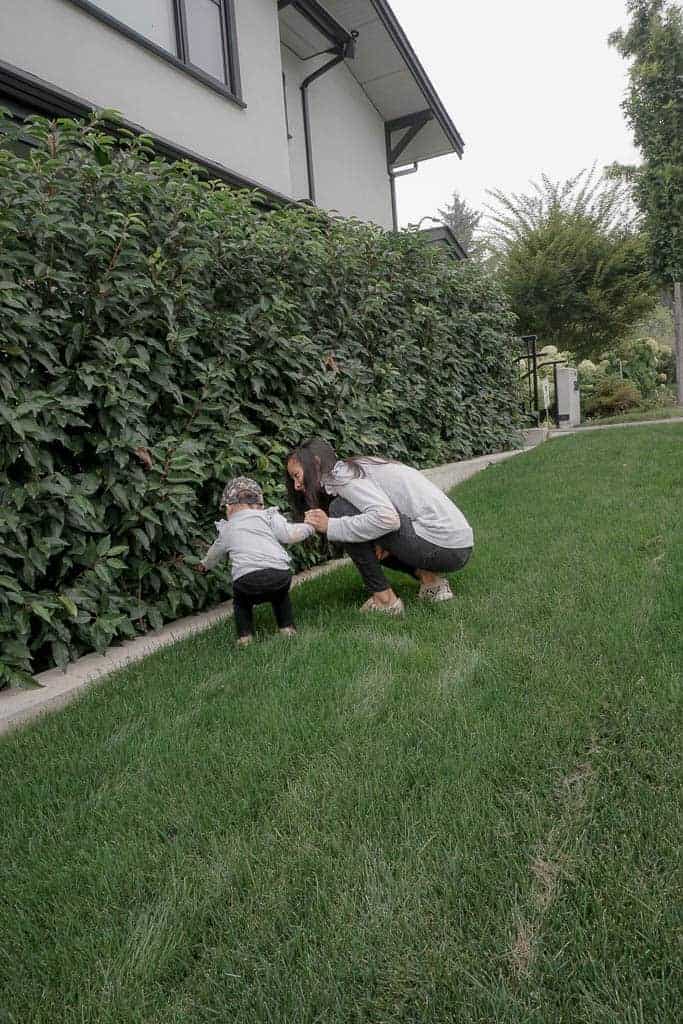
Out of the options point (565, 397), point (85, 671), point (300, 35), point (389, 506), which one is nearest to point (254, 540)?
point (389, 506)

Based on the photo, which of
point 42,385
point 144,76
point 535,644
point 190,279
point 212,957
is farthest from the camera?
point 144,76

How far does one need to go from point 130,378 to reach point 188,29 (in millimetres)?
5995

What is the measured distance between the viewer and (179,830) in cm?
175

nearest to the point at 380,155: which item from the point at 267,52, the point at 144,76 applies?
the point at 267,52

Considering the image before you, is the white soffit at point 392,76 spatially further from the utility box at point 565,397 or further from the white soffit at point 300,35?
the utility box at point 565,397

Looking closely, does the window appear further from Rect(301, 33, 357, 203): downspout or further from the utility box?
the utility box

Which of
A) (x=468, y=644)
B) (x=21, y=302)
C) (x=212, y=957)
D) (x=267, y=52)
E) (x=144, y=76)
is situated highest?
(x=267, y=52)

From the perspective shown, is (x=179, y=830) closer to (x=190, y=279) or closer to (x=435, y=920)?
(x=435, y=920)

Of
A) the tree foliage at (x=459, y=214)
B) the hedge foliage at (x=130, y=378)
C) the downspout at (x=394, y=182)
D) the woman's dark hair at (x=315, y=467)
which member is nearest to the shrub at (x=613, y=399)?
the downspout at (x=394, y=182)

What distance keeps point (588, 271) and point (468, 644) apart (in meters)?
19.0

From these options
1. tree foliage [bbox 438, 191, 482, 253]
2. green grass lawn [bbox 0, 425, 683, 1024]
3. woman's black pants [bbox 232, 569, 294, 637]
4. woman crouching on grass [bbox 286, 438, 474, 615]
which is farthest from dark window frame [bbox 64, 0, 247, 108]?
tree foliage [bbox 438, 191, 482, 253]

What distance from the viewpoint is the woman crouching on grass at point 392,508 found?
3281 mm

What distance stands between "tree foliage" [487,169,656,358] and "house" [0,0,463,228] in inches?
277

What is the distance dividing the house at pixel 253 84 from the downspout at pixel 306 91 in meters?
0.02
